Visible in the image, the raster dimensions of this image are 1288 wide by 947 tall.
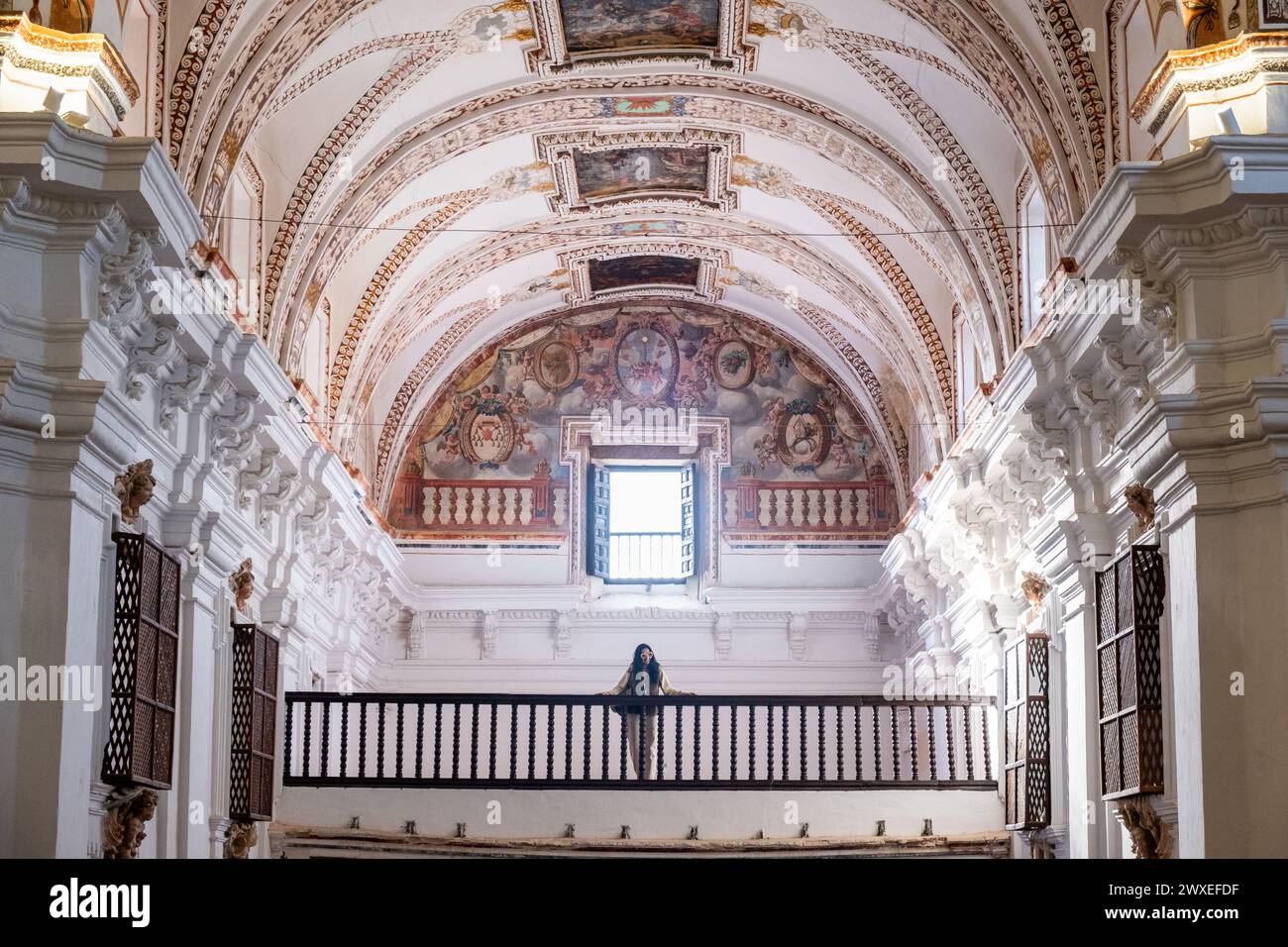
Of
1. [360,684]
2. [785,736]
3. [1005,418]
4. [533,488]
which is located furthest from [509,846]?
[533,488]

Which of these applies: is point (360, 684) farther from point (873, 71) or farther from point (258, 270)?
point (873, 71)

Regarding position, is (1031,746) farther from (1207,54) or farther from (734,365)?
(734,365)

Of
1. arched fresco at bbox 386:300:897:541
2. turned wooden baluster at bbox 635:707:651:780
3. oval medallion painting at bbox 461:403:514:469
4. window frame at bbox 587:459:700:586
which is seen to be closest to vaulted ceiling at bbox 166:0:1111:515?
arched fresco at bbox 386:300:897:541

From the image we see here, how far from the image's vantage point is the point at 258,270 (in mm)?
15195

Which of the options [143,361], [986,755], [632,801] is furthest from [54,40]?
[986,755]

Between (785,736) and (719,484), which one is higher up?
(719,484)

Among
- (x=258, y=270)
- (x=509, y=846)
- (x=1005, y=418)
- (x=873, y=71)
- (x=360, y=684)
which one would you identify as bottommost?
(x=509, y=846)

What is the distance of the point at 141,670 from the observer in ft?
35.3

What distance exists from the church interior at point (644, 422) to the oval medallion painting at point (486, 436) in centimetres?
4

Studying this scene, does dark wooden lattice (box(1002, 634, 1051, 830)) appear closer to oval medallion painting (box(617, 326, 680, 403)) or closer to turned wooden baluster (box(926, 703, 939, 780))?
turned wooden baluster (box(926, 703, 939, 780))

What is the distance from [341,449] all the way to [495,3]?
6075mm

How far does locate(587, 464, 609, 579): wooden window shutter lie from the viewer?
22375 mm

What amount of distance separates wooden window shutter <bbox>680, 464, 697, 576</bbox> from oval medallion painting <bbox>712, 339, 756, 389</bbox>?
1.19 m

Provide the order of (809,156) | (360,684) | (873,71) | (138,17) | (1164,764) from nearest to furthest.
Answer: (1164,764)
(138,17)
(873,71)
(809,156)
(360,684)
